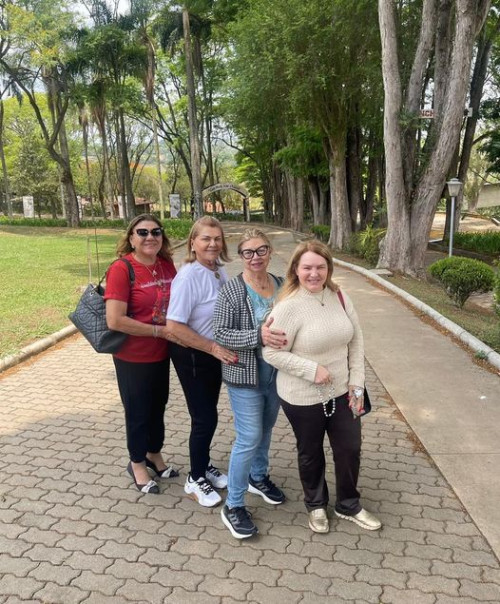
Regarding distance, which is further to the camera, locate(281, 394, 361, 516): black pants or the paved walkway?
locate(281, 394, 361, 516): black pants

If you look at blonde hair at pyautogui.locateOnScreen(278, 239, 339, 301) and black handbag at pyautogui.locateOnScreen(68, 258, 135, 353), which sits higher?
blonde hair at pyautogui.locateOnScreen(278, 239, 339, 301)

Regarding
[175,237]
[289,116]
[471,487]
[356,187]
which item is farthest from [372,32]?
[471,487]

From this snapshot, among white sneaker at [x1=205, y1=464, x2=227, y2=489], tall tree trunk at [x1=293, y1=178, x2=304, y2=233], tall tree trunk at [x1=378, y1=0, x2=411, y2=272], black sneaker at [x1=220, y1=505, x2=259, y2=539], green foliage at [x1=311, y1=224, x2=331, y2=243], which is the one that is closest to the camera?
black sneaker at [x1=220, y1=505, x2=259, y2=539]

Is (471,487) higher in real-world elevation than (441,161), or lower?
lower

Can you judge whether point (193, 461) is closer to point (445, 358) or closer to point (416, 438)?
point (416, 438)

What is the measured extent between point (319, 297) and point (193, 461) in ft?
4.60

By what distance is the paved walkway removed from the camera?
269 cm

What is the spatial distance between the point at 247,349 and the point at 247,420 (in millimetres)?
421

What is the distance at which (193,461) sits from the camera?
344 centimetres

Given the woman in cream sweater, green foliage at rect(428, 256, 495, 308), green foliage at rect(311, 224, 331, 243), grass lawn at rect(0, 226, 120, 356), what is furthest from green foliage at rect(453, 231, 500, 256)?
the woman in cream sweater

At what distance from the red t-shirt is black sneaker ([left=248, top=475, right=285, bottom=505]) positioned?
1.05 metres

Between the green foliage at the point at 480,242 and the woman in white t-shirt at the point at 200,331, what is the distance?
75.0ft

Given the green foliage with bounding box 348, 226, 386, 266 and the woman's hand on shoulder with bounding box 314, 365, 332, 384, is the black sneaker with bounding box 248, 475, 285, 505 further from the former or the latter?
the green foliage with bounding box 348, 226, 386, 266

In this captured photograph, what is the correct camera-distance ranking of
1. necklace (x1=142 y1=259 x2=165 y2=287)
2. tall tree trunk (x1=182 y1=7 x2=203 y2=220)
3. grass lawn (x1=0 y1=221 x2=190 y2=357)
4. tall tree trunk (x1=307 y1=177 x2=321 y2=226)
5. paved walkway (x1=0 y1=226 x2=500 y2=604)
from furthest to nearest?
tall tree trunk (x1=307 y1=177 x2=321 y2=226)
tall tree trunk (x1=182 y1=7 x2=203 y2=220)
grass lawn (x1=0 y1=221 x2=190 y2=357)
necklace (x1=142 y1=259 x2=165 y2=287)
paved walkway (x1=0 y1=226 x2=500 y2=604)
